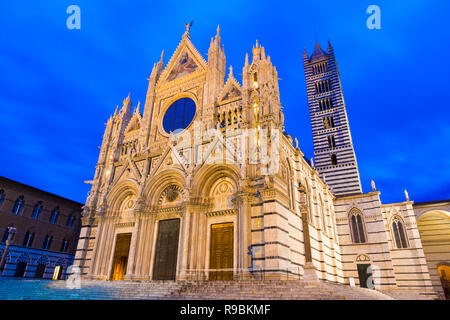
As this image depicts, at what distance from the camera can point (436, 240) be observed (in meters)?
28.3

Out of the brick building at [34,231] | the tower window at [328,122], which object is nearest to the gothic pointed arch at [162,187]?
the brick building at [34,231]

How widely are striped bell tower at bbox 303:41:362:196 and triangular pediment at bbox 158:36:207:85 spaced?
18.2 m

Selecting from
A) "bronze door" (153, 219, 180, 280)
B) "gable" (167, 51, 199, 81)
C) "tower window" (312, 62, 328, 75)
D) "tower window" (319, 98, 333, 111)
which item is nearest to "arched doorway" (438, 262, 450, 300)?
"tower window" (319, 98, 333, 111)

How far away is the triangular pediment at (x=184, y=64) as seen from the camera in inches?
938

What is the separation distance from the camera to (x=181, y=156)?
18750 mm

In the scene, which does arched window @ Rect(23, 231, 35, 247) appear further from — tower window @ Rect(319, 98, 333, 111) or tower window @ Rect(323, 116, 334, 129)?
tower window @ Rect(319, 98, 333, 111)

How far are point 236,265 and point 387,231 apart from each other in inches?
747

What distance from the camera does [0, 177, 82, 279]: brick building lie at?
87.0 ft

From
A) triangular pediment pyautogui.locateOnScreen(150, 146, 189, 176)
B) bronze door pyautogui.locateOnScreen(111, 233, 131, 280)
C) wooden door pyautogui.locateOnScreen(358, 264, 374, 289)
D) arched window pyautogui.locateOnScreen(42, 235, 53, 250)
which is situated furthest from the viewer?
arched window pyautogui.locateOnScreen(42, 235, 53, 250)

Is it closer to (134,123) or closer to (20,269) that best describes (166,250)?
(134,123)

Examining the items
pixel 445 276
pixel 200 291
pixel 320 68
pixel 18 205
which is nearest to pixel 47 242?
pixel 18 205

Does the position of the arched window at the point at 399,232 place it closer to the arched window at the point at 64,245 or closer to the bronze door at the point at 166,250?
the bronze door at the point at 166,250
